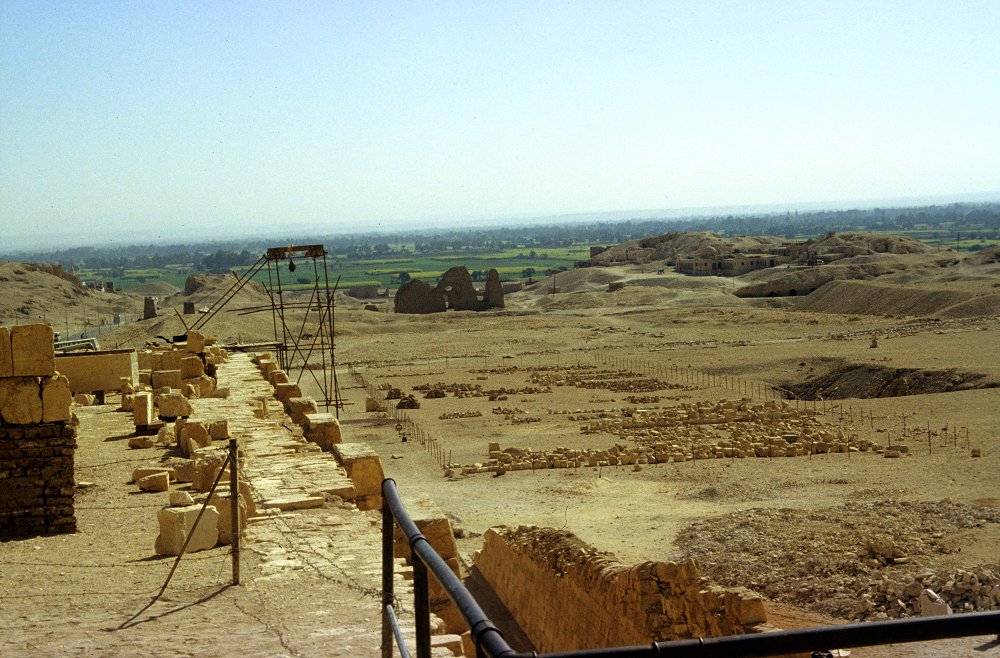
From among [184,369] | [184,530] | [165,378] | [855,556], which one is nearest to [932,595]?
[855,556]

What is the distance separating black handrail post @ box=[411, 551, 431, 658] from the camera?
323 centimetres

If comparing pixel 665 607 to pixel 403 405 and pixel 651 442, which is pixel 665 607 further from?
pixel 403 405

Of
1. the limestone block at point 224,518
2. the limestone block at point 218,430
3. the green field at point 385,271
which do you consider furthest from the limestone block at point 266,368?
the green field at point 385,271

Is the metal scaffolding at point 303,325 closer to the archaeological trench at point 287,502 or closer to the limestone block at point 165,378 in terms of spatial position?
the limestone block at point 165,378

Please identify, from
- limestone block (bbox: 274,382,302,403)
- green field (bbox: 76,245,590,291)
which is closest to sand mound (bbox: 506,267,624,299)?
green field (bbox: 76,245,590,291)

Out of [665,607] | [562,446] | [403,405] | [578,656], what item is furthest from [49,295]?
[578,656]

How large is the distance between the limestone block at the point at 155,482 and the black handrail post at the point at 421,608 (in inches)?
351

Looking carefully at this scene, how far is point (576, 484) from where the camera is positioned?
22172 mm

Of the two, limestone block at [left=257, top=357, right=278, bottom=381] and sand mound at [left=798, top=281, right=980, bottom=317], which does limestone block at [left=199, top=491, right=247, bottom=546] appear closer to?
limestone block at [left=257, top=357, right=278, bottom=381]

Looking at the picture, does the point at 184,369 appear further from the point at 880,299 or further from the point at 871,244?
the point at 871,244

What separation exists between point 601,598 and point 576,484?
1050 centimetres

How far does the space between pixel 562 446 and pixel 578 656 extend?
2484 cm

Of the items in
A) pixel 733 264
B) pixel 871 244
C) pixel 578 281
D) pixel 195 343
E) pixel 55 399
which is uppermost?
pixel 55 399

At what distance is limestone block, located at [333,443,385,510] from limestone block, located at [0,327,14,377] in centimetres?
403
